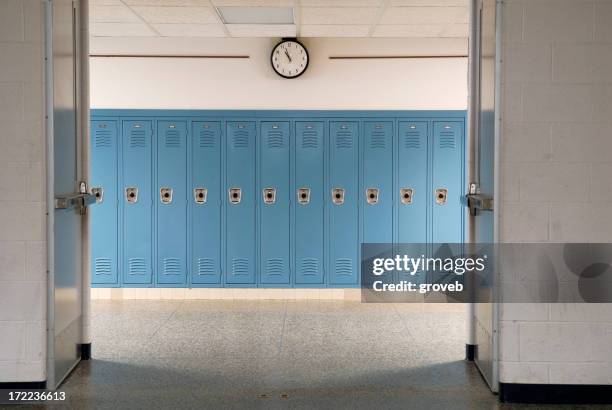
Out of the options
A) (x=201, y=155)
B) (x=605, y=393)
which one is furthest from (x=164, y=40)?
(x=605, y=393)

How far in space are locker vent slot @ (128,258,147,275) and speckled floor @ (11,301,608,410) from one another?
16.0 inches

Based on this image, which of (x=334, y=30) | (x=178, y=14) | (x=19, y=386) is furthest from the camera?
(x=334, y=30)

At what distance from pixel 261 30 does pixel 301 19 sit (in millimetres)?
605

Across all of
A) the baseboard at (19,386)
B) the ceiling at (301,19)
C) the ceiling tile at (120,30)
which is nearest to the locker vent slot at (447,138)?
the ceiling at (301,19)

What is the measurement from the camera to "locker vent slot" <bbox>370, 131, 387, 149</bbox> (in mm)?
7211

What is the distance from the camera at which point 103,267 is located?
7301 millimetres

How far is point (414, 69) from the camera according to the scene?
742 cm

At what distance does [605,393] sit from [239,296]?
164 inches

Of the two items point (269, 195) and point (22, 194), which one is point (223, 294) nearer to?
point (269, 195)

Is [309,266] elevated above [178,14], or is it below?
below

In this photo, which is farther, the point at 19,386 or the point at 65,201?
the point at 65,201

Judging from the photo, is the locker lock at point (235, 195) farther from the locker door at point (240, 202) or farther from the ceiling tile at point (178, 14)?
the ceiling tile at point (178, 14)

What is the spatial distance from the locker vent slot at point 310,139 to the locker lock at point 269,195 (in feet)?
1.86

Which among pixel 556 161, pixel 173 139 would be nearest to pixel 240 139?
pixel 173 139
